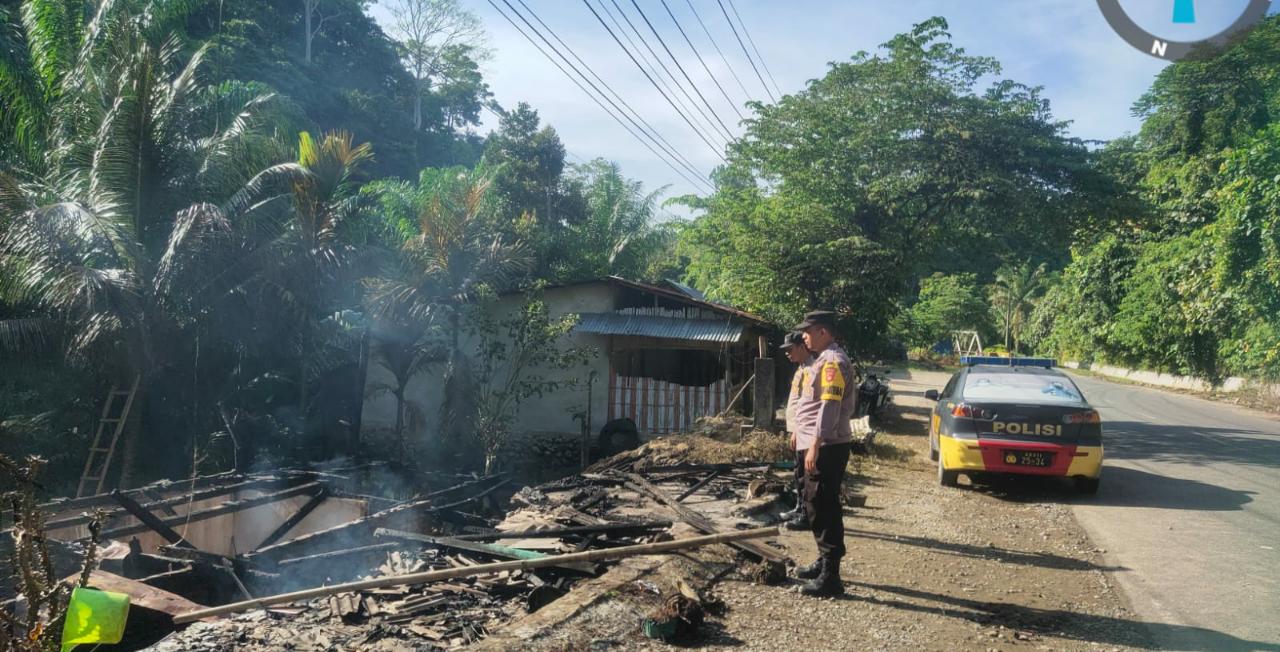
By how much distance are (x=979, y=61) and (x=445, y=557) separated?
1653 centimetres

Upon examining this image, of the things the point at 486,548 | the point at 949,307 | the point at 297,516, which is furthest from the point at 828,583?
the point at 949,307

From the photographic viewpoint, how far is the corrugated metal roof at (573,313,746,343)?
47.5 ft

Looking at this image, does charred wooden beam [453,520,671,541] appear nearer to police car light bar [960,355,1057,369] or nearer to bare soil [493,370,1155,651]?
bare soil [493,370,1155,651]

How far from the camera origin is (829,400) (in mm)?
5277

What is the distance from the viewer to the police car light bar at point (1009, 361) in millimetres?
10297

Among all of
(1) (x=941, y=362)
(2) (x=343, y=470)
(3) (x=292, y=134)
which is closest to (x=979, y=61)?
(2) (x=343, y=470)

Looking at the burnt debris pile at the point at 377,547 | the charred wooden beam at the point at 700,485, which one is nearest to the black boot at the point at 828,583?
the burnt debris pile at the point at 377,547

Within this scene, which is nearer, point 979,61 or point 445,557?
point 445,557

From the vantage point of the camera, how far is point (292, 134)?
20641mm

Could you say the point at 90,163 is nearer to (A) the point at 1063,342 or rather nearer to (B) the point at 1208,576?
(B) the point at 1208,576

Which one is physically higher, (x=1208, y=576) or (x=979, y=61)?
(x=979, y=61)

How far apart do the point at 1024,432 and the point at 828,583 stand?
490cm

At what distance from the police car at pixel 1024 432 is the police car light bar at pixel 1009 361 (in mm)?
687

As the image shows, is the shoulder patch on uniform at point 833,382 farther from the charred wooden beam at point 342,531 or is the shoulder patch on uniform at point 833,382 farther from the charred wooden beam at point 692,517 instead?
the charred wooden beam at point 342,531
